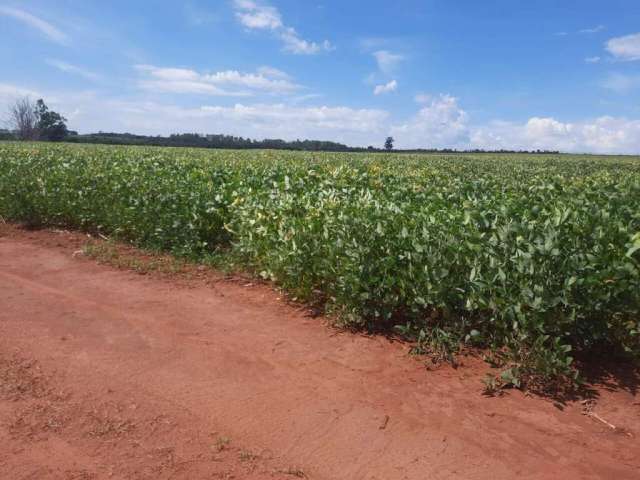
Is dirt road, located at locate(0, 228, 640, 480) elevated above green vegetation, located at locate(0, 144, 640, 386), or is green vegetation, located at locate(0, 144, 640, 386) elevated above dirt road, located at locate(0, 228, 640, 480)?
green vegetation, located at locate(0, 144, 640, 386)

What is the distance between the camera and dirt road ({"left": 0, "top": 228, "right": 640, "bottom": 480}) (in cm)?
290

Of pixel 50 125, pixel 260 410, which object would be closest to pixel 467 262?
pixel 260 410

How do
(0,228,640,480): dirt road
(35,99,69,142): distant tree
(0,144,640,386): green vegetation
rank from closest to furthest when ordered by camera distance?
(0,228,640,480): dirt road → (0,144,640,386): green vegetation → (35,99,69,142): distant tree

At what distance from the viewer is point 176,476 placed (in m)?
2.77

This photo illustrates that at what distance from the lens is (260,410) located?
11.3ft

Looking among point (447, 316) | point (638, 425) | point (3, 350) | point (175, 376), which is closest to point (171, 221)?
point (3, 350)

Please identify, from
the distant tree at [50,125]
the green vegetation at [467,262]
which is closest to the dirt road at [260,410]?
the green vegetation at [467,262]

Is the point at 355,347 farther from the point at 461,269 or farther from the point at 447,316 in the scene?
the point at 461,269

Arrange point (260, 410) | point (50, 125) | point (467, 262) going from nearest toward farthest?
point (260, 410)
point (467, 262)
point (50, 125)

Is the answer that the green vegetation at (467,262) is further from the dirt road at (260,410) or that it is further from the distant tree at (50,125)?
the distant tree at (50,125)

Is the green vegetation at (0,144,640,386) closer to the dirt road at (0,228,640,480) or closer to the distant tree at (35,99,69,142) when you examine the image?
the dirt road at (0,228,640,480)

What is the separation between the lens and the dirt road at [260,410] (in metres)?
2.90

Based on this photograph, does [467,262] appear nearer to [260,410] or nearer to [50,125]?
[260,410]

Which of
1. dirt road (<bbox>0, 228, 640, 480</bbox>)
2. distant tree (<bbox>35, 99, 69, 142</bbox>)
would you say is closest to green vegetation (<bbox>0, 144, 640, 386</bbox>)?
dirt road (<bbox>0, 228, 640, 480</bbox>)
